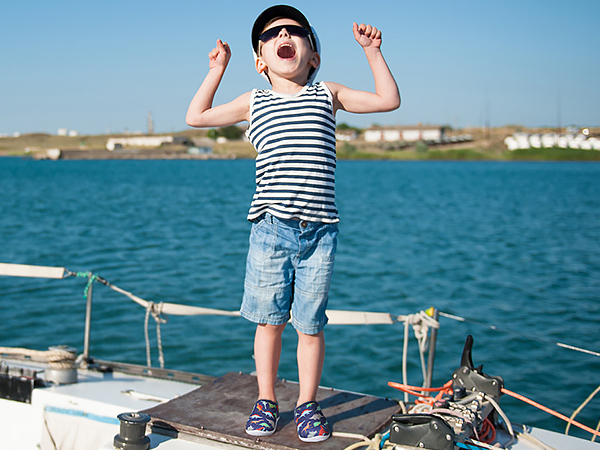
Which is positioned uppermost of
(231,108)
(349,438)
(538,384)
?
(231,108)

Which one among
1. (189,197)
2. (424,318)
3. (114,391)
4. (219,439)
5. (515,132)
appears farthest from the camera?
(515,132)

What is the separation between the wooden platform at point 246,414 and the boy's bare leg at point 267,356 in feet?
0.58

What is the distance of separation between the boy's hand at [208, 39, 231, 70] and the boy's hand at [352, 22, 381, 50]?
2.13 feet

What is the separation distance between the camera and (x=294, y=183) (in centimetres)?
289

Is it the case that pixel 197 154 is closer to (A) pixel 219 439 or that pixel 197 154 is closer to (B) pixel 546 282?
(B) pixel 546 282

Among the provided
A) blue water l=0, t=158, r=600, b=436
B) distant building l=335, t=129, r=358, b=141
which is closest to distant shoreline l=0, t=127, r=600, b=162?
distant building l=335, t=129, r=358, b=141

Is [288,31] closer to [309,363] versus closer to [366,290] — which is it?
[309,363]

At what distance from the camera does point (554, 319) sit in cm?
1089

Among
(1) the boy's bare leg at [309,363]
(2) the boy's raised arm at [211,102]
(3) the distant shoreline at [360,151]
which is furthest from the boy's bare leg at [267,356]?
(3) the distant shoreline at [360,151]

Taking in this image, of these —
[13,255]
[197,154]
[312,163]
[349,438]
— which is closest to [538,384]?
[349,438]

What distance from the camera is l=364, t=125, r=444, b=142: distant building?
145250 mm

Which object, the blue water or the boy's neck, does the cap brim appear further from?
the blue water

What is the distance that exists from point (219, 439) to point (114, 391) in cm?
121

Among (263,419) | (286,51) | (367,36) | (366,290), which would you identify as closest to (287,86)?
(286,51)
